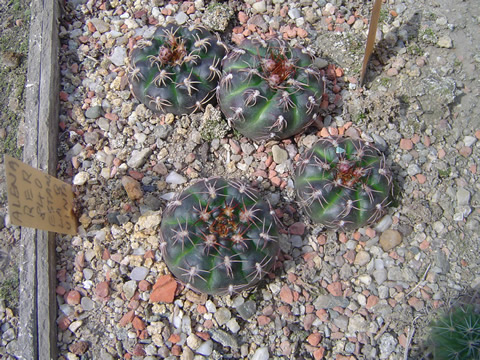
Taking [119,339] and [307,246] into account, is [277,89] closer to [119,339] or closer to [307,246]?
[307,246]

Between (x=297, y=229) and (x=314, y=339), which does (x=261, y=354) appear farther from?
(x=297, y=229)

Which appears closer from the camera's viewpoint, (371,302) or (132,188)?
(371,302)

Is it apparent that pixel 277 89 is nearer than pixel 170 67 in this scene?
Yes

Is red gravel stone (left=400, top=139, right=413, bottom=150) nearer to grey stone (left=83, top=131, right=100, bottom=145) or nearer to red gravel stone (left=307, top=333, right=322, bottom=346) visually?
red gravel stone (left=307, top=333, right=322, bottom=346)

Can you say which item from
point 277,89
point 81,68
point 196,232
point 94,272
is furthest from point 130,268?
point 81,68

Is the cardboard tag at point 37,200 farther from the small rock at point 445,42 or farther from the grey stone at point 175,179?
the small rock at point 445,42

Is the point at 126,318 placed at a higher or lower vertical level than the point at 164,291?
lower

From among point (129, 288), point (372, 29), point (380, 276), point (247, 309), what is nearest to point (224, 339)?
point (247, 309)

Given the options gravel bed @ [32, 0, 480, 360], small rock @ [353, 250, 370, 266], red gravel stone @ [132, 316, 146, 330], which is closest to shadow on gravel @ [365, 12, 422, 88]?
gravel bed @ [32, 0, 480, 360]
